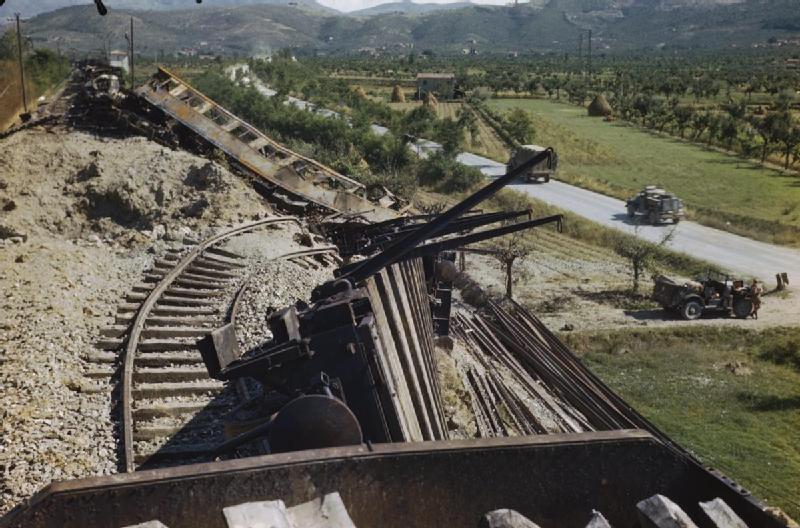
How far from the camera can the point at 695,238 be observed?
A: 1420 inches

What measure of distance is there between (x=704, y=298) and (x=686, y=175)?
1078 inches

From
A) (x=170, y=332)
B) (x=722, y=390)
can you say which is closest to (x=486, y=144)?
(x=722, y=390)

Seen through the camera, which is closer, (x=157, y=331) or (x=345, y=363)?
(x=345, y=363)

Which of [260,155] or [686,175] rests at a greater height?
[260,155]

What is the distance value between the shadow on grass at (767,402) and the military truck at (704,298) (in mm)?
6082

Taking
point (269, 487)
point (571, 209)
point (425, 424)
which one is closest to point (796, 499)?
point (425, 424)

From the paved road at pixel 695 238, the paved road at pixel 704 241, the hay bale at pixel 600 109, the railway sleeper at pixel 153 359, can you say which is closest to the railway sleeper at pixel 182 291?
the railway sleeper at pixel 153 359

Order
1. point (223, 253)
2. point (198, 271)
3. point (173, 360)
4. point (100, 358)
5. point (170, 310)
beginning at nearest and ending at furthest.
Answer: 1. point (100, 358)
2. point (173, 360)
3. point (170, 310)
4. point (198, 271)
5. point (223, 253)

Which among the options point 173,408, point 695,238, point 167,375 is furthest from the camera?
point 695,238

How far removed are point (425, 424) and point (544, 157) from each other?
2830 mm

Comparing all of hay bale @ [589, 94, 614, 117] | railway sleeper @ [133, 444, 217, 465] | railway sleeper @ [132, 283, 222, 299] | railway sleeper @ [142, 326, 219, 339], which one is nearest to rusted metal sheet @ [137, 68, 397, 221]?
railway sleeper @ [132, 283, 222, 299]

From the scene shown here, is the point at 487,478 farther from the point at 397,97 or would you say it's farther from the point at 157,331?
the point at 397,97

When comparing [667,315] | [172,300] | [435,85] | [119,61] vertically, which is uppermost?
[119,61]

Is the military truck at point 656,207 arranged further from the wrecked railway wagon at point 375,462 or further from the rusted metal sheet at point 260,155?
the wrecked railway wagon at point 375,462
